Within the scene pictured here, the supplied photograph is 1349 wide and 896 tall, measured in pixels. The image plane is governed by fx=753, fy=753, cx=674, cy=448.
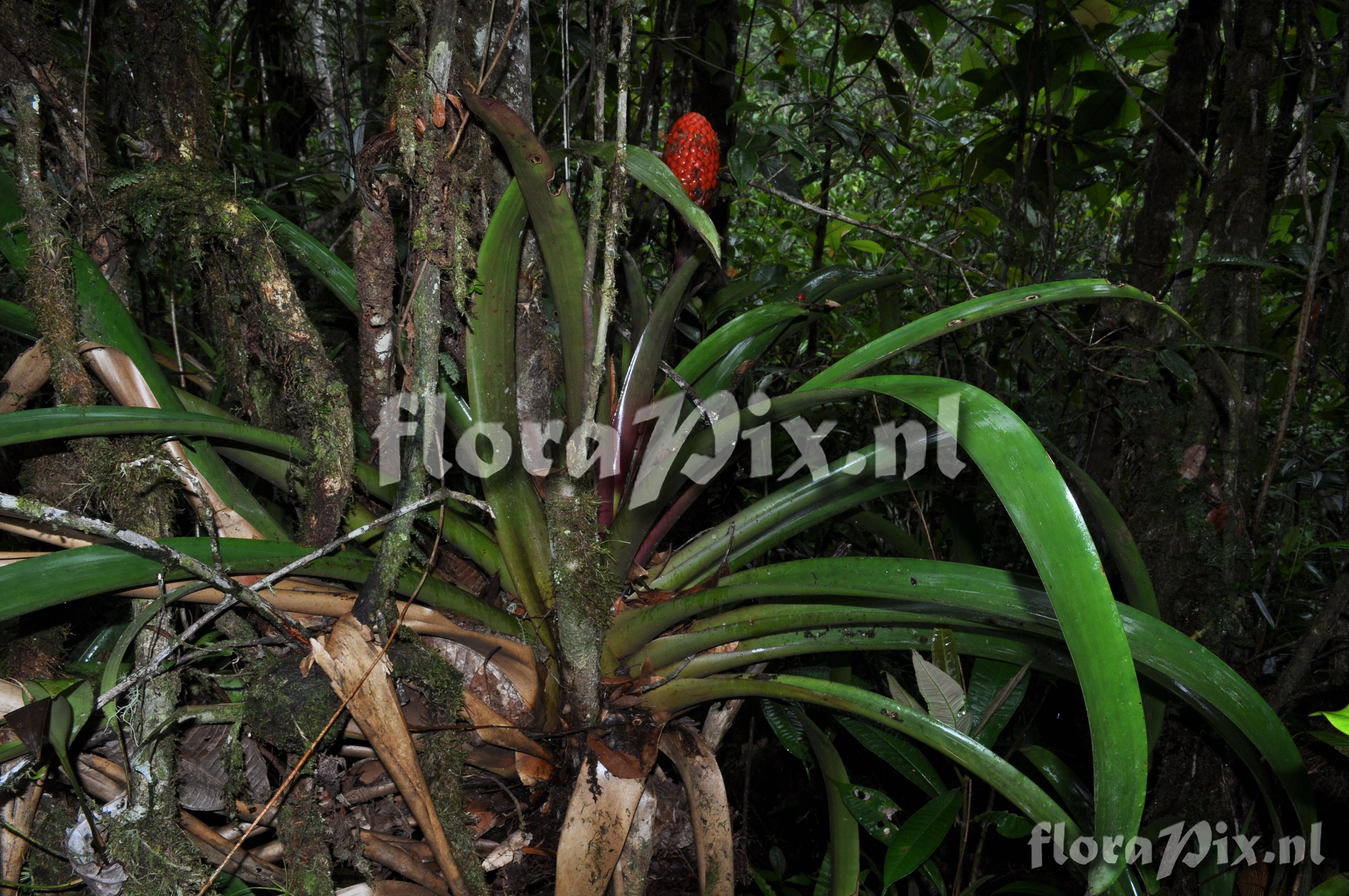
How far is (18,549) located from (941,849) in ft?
5.34

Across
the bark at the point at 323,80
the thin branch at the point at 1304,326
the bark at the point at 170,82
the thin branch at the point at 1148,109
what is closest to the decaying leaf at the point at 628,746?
the bark at the point at 170,82

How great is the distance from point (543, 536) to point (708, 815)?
419 mm

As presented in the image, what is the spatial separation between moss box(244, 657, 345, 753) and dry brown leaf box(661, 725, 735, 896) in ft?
1.41

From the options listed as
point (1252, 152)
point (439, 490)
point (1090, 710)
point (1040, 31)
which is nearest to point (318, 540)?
point (439, 490)

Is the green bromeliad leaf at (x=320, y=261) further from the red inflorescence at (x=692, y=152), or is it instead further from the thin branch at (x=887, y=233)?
the thin branch at (x=887, y=233)

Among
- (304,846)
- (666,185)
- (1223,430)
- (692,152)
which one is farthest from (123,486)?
(1223,430)

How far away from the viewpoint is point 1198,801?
1.24 metres

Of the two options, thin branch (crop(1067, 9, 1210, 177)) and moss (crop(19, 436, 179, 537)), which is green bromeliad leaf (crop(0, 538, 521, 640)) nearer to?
moss (crop(19, 436, 179, 537))

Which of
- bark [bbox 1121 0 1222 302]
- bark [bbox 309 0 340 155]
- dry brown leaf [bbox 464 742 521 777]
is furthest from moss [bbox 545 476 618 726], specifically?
bark [bbox 309 0 340 155]

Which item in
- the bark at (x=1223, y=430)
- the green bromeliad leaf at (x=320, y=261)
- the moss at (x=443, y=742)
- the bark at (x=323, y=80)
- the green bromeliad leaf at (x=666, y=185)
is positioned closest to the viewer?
the green bromeliad leaf at (x=666, y=185)

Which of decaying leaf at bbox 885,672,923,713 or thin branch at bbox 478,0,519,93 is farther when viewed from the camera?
decaying leaf at bbox 885,672,923,713

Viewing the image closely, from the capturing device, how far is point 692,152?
105 cm

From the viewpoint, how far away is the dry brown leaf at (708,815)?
974 mm

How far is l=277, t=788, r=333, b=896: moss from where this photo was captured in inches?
31.1
